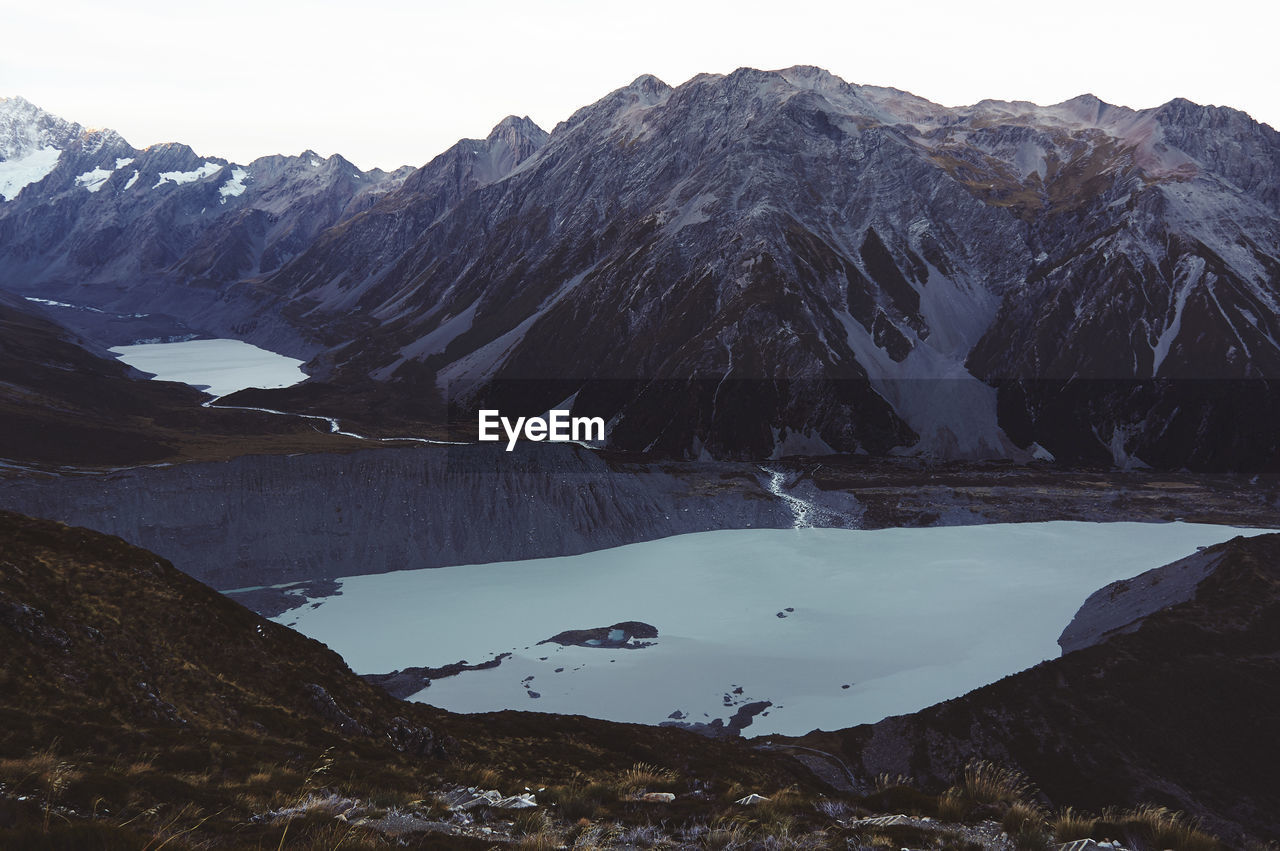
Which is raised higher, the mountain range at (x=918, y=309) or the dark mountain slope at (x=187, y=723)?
the mountain range at (x=918, y=309)

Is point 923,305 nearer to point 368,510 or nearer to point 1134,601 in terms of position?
point 1134,601

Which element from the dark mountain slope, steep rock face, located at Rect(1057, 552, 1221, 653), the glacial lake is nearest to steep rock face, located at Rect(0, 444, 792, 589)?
the glacial lake

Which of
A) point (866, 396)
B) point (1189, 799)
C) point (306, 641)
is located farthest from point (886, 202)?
point (306, 641)

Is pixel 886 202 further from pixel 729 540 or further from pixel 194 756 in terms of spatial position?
pixel 194 756

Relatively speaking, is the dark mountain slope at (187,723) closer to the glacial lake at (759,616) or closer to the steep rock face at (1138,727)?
the steep rock face at (1138,727)

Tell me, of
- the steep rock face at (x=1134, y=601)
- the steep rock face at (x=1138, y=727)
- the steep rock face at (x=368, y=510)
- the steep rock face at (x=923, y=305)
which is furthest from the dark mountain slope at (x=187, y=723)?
the steep rock face at (x=923, y=305)

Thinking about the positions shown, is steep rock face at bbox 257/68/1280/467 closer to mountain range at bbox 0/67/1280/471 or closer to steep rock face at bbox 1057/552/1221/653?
mountain range at bbox 0/67/1280/471
